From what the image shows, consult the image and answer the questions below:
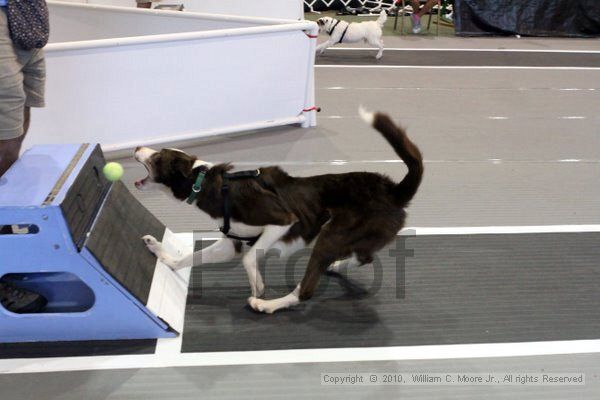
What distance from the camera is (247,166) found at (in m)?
3.51

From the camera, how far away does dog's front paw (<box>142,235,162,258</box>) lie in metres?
2.29

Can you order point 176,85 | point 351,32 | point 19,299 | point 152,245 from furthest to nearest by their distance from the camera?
1. point 351,32
2. point 176,85
3. point 152,245
4. point 19,299

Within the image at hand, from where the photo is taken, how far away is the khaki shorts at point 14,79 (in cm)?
195

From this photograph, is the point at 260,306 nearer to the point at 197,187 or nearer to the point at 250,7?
the point at 197,187

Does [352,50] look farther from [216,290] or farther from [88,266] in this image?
[88,266]

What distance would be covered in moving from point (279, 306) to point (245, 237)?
31 centimetres

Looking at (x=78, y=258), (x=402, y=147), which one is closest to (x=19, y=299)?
(x=78, y=258)

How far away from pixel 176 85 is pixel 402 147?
2086 millimetres

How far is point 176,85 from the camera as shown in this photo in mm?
3574

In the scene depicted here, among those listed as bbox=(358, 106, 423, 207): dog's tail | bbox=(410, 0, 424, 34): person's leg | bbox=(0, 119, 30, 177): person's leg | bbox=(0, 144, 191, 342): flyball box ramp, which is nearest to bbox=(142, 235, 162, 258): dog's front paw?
bbox=(0, 144, 191, 342): flyball box ramp

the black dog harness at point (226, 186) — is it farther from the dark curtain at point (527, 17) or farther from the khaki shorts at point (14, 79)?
the dark curtain at point (527, 17)

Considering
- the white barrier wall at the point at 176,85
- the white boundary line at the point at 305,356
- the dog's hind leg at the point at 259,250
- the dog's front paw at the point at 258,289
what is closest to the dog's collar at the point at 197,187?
the dog's hind leg at the point at 259,250

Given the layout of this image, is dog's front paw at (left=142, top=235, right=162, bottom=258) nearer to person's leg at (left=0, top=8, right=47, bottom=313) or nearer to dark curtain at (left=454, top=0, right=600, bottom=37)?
person's leg at (left=0, top=8, right=47, bottom=313)

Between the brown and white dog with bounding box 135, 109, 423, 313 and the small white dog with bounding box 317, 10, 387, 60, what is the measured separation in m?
4.90
